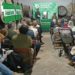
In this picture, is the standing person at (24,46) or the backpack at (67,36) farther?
the backpack at (67,36)

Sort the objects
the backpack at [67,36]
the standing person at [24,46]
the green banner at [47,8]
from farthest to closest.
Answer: the green banner at [47,8] < the backpack at [67,36] < the standing person at [24,46]

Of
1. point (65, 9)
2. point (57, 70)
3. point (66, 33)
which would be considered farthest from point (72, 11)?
point (57, 70)

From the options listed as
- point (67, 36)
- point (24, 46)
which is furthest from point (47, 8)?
point (24, 46)

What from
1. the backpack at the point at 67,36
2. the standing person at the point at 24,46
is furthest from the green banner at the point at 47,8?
the standing person at the point at 24,46

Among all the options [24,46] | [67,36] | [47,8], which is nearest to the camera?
[24,46]

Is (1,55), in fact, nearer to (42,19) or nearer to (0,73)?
(0,73)

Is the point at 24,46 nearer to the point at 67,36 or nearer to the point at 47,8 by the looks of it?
the point at 67,36

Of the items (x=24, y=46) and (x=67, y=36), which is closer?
(x=24, y=46)

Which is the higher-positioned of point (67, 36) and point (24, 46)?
point (24, 46)

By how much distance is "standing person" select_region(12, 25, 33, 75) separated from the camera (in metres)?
6.37

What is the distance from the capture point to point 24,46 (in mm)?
6395

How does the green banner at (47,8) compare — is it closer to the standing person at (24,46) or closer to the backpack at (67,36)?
the backpack at (67,36)

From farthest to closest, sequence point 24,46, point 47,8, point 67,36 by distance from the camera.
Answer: point 47,8, point 67,36, point 24,46

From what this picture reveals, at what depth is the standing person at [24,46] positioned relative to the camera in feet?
20.9
